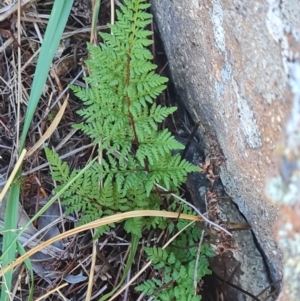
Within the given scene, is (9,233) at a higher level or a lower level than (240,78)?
lower

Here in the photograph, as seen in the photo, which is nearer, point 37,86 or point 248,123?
point 248,123

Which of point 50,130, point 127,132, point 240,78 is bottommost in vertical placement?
point 50,130

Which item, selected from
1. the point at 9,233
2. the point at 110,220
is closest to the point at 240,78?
the point at 110,220

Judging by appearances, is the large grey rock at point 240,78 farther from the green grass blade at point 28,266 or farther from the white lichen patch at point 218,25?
the green grass blade at point 28,266

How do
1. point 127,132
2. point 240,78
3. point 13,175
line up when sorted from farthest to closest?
point 13,175
point 127,132
point 240,78

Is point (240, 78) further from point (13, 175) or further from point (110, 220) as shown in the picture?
point (13, 175)

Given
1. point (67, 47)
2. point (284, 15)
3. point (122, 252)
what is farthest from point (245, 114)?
point (67, 47)
